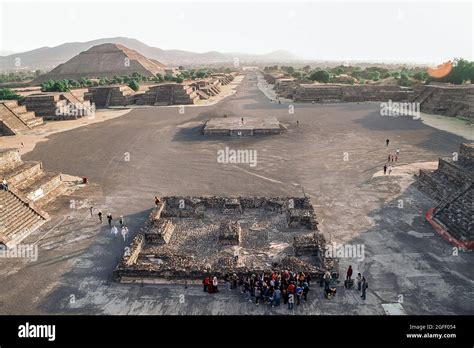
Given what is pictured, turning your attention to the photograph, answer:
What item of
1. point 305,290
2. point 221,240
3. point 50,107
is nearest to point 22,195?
point 221,240

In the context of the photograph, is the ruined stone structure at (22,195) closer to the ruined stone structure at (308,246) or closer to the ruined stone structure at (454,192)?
the ruined stone structure at (308,246)

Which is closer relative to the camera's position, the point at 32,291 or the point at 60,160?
the point at 32,291

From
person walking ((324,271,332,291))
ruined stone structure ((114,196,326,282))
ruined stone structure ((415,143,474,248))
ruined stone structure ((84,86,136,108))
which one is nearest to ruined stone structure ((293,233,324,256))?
ruined stone structure ((114,196,326,282))

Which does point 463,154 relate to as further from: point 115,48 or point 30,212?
point 115,48

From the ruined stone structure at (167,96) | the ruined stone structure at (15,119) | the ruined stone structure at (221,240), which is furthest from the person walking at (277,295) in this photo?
the ruined stone structure at (167,96)
